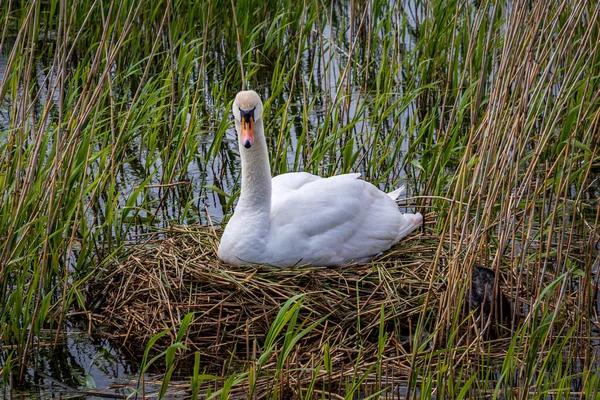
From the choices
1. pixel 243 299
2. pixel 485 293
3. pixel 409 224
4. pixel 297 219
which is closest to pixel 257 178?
pixel 297 219

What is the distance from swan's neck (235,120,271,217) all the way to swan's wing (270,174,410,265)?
0.10m

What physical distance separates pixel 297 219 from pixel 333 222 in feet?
0.67

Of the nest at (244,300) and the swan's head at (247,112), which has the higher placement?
the swan's head at (247,112)

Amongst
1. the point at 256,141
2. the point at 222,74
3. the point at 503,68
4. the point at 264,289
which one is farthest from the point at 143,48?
the point at 503,68

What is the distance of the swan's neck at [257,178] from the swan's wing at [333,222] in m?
0.10

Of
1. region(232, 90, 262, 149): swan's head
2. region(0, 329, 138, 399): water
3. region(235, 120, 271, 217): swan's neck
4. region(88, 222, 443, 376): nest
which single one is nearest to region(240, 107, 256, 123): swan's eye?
region(232, 90, 262, 149): swan's head

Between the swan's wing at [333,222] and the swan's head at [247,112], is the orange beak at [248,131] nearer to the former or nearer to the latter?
the swan's head at [247,112]

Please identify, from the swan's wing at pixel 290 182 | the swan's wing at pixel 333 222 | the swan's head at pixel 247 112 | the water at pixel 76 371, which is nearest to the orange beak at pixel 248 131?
the swan's head at pixel 247 112

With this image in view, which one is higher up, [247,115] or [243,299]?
[247,115]

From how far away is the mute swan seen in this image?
5.19 metres

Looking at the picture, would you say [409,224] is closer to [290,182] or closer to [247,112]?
[290,182]

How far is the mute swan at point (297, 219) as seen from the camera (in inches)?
204

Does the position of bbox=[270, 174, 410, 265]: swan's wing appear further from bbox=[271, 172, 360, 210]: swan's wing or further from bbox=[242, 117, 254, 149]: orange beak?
bbox=[242, 117, 254, 149]: orange beak

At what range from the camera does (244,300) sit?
500 centimetres
